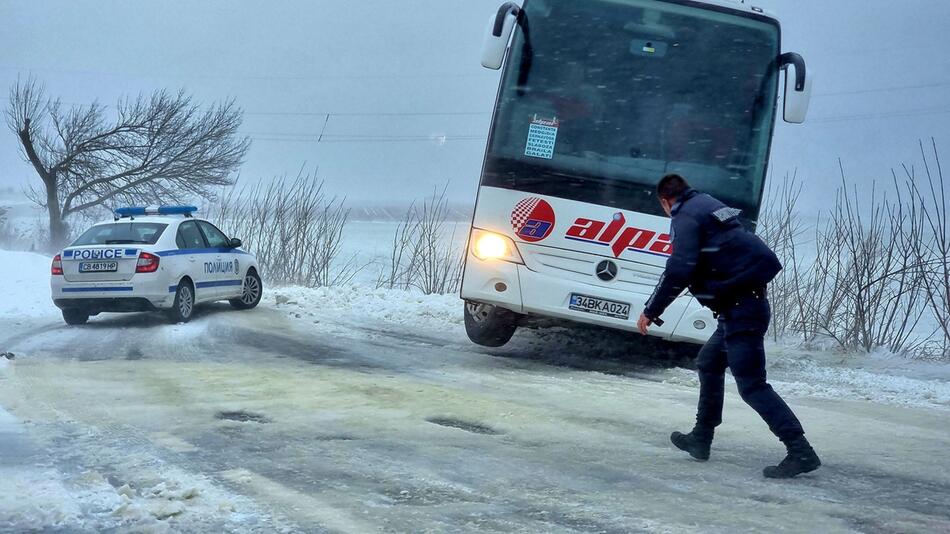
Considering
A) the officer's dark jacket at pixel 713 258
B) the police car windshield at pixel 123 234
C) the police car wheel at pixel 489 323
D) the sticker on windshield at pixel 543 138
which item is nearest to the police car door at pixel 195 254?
the police car windshield at pixel 123 234

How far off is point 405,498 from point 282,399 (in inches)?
118

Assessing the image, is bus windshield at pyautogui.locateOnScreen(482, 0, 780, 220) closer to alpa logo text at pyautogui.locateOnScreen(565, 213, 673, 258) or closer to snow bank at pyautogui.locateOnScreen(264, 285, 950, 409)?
alpa logo text at pyautogui.locateOnScreen(565, 213, 673, 258)

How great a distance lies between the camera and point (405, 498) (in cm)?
479

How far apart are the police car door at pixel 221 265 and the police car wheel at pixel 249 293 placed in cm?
21

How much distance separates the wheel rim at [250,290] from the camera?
1592 cm

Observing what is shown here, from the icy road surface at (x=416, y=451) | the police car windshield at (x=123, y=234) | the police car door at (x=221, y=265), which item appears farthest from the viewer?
the police car door at (x=221, y=265)

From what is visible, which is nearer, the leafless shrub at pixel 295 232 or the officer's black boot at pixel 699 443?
the officer's black boot at pixel 699 443

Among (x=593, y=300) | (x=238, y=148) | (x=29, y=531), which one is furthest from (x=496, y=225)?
(x=238, y=148)

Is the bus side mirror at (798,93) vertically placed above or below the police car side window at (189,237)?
above

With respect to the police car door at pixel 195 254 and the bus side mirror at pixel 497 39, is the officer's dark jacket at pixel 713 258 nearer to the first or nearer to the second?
the bus side mirror at pixel 497 39

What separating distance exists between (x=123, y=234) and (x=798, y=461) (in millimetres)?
10715

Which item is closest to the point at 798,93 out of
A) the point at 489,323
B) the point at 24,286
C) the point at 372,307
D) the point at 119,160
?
the point at 489,323

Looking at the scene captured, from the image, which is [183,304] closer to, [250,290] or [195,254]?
[195,254]

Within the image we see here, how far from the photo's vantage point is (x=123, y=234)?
13.8 meters
